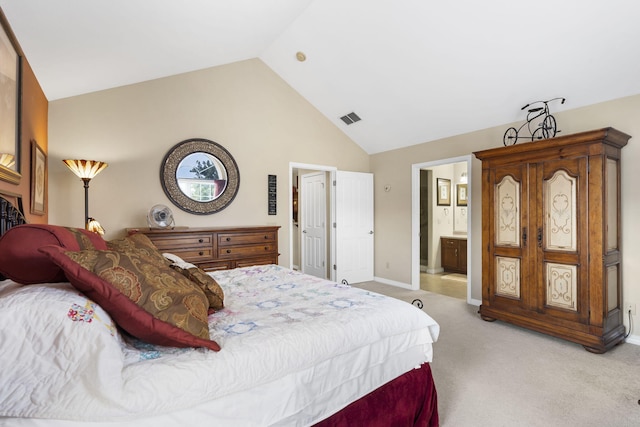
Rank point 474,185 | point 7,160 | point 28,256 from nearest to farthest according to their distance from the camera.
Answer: point 28,256, point 7,160, point 474,185

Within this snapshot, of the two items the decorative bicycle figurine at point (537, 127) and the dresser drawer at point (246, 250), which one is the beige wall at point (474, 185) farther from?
the dresser drawer at point (246, 250)

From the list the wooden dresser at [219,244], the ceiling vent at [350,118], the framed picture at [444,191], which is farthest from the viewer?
the framed picture at [444,191]

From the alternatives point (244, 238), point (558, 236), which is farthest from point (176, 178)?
point (558, 236)

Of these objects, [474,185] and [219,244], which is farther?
[474,185]

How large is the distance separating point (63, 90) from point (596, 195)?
16.7 feet

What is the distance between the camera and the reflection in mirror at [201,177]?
397 cm

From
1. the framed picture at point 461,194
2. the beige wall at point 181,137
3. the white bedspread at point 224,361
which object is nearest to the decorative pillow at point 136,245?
the white bedspread at point 224,361

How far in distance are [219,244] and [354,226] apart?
262cm

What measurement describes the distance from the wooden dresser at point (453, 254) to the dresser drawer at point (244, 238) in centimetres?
414

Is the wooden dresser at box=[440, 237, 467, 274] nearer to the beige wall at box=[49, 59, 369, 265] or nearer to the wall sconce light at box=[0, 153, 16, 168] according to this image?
the beige wall at box=[49, 59, 369, 265]

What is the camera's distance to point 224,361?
3.62 feet

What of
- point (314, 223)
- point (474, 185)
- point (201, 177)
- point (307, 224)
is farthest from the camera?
point (307, 224)

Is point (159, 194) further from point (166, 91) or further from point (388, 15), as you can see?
point (388, 15)

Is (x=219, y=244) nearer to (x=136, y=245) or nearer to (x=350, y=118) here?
(x=136, y=245)
